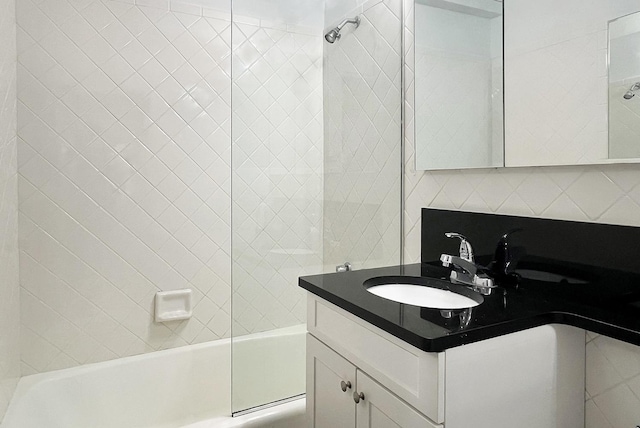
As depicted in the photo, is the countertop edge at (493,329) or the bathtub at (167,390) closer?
the countertop edge at (493,329)

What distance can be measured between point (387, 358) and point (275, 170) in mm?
973

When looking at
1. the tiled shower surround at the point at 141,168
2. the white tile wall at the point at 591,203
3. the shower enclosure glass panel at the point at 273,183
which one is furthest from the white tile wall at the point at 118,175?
the white tile wall at the point at 591,203

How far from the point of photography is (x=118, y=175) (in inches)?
80.7

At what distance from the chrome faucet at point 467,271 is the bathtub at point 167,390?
78cm

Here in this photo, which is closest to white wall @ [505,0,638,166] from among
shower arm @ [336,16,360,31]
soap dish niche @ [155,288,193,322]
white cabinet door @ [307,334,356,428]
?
shower arm @ [336,16,360,31]

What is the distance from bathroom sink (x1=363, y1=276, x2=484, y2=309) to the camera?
1248 millimetres

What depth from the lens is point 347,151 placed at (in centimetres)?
185

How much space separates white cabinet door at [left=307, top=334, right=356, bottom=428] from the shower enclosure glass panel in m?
0.45

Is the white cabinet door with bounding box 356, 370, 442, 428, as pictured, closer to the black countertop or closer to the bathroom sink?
the black countertop

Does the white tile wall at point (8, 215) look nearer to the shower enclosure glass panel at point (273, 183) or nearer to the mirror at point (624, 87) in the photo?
the shower enclosure glass panel at point (273, 183)

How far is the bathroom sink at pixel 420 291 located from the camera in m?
1.25

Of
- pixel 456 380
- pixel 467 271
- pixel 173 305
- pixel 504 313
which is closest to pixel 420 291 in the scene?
pixel 467 271

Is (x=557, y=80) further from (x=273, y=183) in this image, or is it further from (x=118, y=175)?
(x=118, y=175)

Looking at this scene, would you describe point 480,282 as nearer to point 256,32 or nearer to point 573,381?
point 573,381
